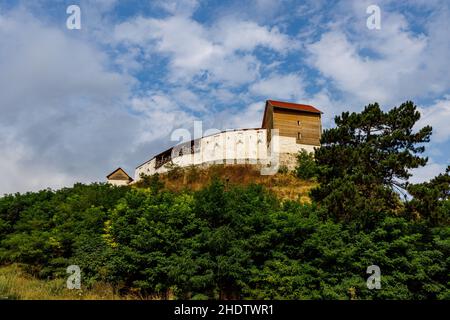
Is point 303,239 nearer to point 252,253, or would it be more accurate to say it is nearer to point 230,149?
point 252,253

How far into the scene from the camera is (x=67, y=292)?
48.4ft

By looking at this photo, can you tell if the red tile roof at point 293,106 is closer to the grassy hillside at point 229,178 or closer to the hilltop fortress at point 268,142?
the hilltop fortress at point 268,142

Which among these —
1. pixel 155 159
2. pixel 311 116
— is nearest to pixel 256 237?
pixel 311 116

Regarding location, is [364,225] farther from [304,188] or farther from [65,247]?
[304,188]

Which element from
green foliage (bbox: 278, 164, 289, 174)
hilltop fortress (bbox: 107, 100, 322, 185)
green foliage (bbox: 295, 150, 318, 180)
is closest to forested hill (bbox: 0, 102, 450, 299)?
green foliage (bbox: 295, 150, 318, 180)

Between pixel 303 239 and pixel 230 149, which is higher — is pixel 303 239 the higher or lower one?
the lower one

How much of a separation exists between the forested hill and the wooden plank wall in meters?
28.5

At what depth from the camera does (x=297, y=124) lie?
1973 inches

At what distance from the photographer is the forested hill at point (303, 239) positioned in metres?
16.4

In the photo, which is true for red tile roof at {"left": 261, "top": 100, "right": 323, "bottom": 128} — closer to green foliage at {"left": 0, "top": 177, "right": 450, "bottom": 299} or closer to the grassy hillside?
the grassy hillside

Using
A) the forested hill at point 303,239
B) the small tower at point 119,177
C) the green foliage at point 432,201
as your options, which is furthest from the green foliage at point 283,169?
the small tower at point 119,177

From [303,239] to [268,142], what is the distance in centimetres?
3290

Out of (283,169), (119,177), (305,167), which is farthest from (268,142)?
(119,177)

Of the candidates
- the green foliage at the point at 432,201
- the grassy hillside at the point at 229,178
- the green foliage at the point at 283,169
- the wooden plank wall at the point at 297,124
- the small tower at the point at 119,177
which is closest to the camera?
the green foliage at the point at 432,201
